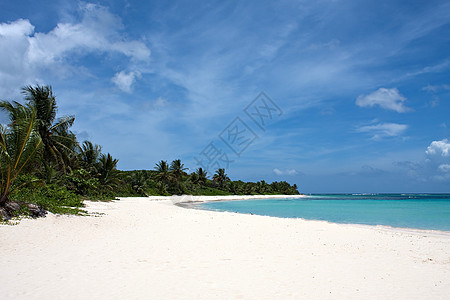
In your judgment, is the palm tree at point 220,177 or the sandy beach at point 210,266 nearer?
the sandy beach at point 210,266

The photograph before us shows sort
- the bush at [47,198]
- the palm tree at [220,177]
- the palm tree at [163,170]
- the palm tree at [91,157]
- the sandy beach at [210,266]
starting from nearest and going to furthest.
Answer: the sandy beach at [210,266]
the bush at [47,198]
the palm tree at [91,157]
the palm tree at [163,170]
the palm tree at [220,177]

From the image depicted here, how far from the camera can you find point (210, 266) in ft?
19.9

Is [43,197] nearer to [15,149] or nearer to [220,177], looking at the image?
[15,149]

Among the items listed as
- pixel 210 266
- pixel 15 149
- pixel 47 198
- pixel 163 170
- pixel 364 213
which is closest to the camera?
pixel 210 266

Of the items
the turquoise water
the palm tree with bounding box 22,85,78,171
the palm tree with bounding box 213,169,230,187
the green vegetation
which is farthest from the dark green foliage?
the palm tree with bounding box 213,169,230,187

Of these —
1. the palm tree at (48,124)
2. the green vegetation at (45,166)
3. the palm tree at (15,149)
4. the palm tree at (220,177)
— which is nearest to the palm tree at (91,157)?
the green vegetation at (45,166)

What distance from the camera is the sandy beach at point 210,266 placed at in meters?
4.63

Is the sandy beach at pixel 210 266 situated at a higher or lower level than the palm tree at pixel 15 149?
lower

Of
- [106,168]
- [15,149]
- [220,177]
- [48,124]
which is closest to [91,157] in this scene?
[106,168]

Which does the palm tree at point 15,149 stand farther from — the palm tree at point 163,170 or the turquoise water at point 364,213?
the palm tree at point 163,170

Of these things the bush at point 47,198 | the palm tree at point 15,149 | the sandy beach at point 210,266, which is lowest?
the sandy beach at point 210,266

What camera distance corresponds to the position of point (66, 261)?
6.14 meters

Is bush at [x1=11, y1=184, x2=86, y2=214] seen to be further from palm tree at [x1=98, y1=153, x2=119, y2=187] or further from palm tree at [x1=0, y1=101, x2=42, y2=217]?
palm tree at [x1=98, y1=153, x2=119, y2=187]

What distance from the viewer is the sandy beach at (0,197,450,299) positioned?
4.63 m
